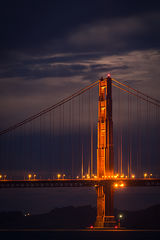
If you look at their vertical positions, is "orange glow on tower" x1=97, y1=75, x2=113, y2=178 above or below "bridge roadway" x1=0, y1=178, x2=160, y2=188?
above

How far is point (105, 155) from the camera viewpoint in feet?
328

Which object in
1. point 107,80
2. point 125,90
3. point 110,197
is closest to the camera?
point 110,197

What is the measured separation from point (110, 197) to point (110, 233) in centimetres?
717

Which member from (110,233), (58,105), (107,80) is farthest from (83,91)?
(110,233)

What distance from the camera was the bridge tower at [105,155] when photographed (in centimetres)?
9675

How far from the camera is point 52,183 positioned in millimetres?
101062

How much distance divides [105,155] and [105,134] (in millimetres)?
3824

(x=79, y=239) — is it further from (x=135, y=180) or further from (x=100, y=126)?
(x=100, y=126)

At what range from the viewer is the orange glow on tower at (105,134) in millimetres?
99875

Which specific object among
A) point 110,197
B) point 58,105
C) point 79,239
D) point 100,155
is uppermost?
point 58,105

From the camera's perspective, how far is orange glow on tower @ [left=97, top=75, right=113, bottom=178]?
99.9m

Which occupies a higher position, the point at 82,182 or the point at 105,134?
the point at 105,134

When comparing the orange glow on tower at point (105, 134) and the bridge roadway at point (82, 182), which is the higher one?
the orange glow on tower at point (105, 134)

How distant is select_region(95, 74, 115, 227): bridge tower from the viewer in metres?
96.8
